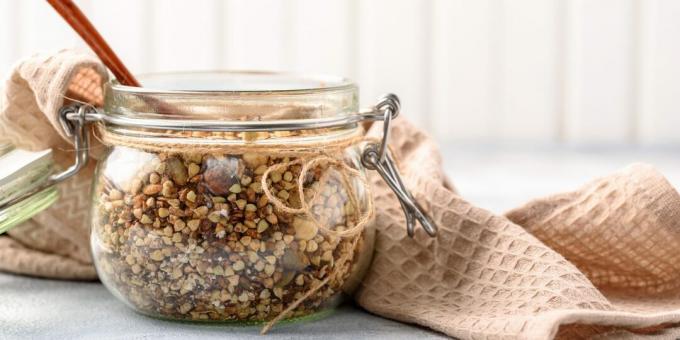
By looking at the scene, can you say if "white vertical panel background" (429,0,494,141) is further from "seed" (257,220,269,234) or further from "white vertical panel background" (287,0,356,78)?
"seed" (257,220,269,234)

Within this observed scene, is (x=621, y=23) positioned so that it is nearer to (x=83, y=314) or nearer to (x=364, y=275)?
(x=364, y=275)

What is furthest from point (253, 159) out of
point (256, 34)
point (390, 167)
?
point (256, 34)

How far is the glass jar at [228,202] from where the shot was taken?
0.65 meters

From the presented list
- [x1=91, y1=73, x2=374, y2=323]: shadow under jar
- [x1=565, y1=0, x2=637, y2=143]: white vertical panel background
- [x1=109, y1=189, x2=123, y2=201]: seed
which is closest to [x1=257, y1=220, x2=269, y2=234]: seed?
[x1=91, y1=73, x2=374, y2=323]: shadow under jar

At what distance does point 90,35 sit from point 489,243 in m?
0.33

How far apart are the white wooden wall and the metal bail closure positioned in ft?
1.99

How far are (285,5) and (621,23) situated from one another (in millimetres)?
452

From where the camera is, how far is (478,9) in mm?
1339

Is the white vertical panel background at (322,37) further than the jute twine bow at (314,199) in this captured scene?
Yes

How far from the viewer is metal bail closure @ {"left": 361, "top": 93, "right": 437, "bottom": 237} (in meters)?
0.73

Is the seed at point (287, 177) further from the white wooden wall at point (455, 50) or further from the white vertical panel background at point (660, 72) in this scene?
the white vertical panel background at point (660, 72)

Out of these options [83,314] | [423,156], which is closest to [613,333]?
[423,156]

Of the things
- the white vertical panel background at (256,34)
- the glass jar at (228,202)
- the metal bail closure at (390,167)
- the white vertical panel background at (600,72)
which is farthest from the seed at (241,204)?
the white vertical panel background at (600,72)

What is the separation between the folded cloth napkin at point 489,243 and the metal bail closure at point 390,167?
23 millimetres
